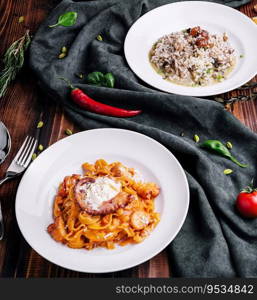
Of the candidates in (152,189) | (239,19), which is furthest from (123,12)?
(152,189)

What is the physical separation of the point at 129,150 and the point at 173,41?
164 cm

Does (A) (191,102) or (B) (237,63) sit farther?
(B) (237,63)

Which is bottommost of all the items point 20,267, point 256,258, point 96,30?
point 256,258

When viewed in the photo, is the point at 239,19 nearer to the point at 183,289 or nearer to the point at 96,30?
the point at 96,30

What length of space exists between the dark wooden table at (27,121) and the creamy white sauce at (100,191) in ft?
1.74

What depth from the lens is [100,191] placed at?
10.1ft

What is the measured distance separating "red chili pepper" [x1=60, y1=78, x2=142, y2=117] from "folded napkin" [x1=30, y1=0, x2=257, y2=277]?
60 millimetres

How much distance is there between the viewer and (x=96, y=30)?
4.97 m

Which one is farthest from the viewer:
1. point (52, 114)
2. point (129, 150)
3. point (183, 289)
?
point (52, 114)

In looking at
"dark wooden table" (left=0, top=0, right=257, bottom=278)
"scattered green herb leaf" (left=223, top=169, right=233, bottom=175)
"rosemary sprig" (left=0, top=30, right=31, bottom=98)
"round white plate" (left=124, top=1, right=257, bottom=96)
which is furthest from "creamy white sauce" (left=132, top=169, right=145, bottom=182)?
"rosemary sprig" (left=0, top=30, right=31, bottom=98)

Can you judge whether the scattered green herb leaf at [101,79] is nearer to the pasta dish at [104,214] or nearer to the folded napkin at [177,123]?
the folded napkin at [177,123]

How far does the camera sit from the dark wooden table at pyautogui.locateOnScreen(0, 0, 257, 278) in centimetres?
308

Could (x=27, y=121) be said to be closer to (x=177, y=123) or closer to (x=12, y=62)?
(x=12, y=62)

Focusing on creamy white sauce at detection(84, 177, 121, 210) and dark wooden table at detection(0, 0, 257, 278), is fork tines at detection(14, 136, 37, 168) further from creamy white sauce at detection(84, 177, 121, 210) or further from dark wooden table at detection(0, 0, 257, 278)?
creamy white sauce at detection(84, 177, 121, 210)
